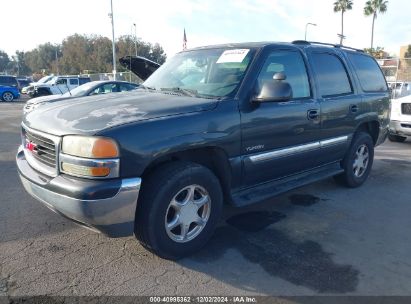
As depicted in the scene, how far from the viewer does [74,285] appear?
2.87 m

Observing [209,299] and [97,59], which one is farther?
[97,59]

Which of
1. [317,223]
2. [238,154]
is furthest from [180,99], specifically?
[317,223]

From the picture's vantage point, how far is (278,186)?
4055mm

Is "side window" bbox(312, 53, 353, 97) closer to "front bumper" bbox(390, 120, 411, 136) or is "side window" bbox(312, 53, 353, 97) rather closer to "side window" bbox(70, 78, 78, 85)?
"front bumper" bbox(390, 120, 411, 136)

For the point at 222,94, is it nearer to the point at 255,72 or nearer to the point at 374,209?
the point at 255,72

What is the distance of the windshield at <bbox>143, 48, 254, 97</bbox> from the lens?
3.66 metres

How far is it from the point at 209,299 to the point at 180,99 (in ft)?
5.75

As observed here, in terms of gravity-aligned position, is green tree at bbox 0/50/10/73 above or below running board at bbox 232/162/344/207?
above

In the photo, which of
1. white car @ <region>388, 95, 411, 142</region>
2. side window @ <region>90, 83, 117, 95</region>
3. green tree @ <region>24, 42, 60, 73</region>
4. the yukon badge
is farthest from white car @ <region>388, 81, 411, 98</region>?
green tree @ <region>24, 42, 60, 73</region>

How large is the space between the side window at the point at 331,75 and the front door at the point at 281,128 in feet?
0.88

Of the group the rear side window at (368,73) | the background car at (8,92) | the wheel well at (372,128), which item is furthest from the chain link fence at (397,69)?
the background car at (8,92)

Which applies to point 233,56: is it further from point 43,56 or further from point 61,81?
point 43,56

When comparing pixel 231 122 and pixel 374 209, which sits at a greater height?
pixel 231 122

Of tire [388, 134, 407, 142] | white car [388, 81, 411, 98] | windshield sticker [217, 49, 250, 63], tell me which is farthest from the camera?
white car [388, 81, 411, 98]
